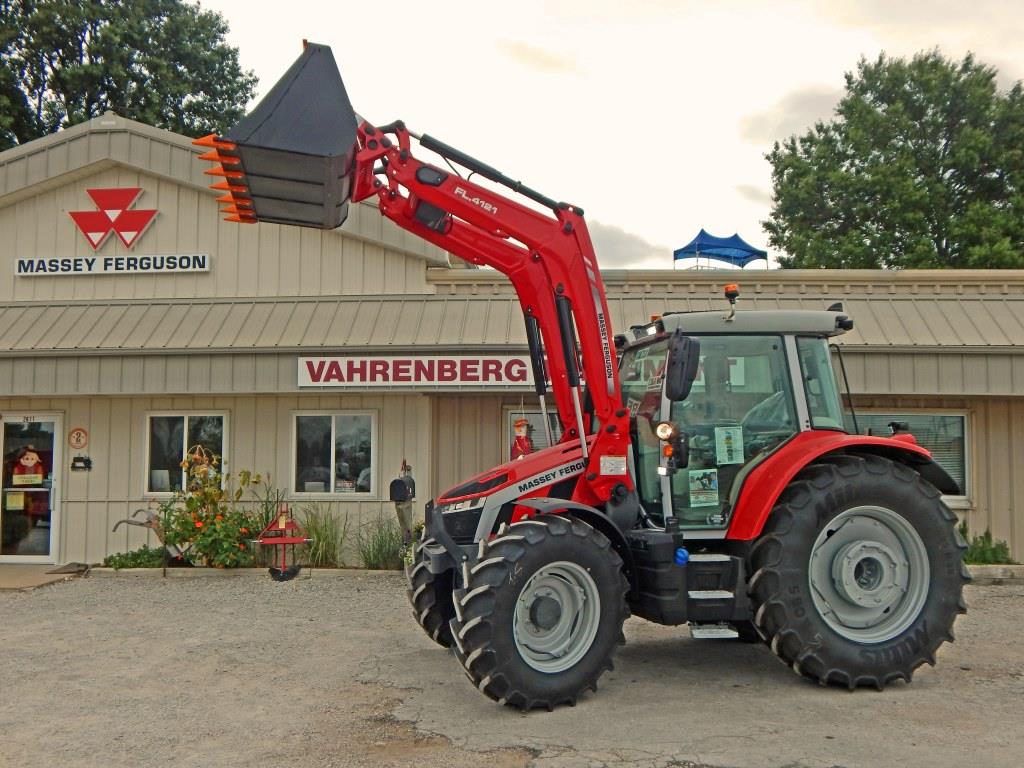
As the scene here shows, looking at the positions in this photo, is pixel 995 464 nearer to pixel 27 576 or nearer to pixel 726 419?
pixel 726 419

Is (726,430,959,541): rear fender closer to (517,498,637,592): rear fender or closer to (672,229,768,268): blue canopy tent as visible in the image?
(517,498,637,592): rear fender

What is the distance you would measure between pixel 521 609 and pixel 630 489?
1237 millimetres

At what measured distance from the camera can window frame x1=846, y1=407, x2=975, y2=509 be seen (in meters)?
12.5

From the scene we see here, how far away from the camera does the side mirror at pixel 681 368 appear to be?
236 inches

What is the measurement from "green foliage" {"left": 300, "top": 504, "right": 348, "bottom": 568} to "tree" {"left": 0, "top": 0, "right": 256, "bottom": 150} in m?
22.0

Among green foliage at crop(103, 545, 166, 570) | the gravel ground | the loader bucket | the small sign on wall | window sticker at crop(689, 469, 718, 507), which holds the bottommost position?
the gravel ground

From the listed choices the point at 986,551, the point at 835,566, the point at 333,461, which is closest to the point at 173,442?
the point at 333,461

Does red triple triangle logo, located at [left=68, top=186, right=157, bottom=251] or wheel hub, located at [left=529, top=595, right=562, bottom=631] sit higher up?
red triple triangle logo, located at [left=68, top=186, right=157, bottom=251]

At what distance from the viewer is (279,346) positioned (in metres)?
12.0

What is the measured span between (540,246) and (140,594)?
688cm

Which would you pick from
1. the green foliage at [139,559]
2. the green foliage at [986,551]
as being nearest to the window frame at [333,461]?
the green foliage at [139,559]

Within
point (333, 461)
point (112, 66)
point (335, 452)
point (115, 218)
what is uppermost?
point (112, 66)

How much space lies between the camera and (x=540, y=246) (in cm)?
650

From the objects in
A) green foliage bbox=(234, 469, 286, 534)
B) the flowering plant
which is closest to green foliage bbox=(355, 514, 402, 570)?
green foliage bbox=(234, 469, 286, 534)
